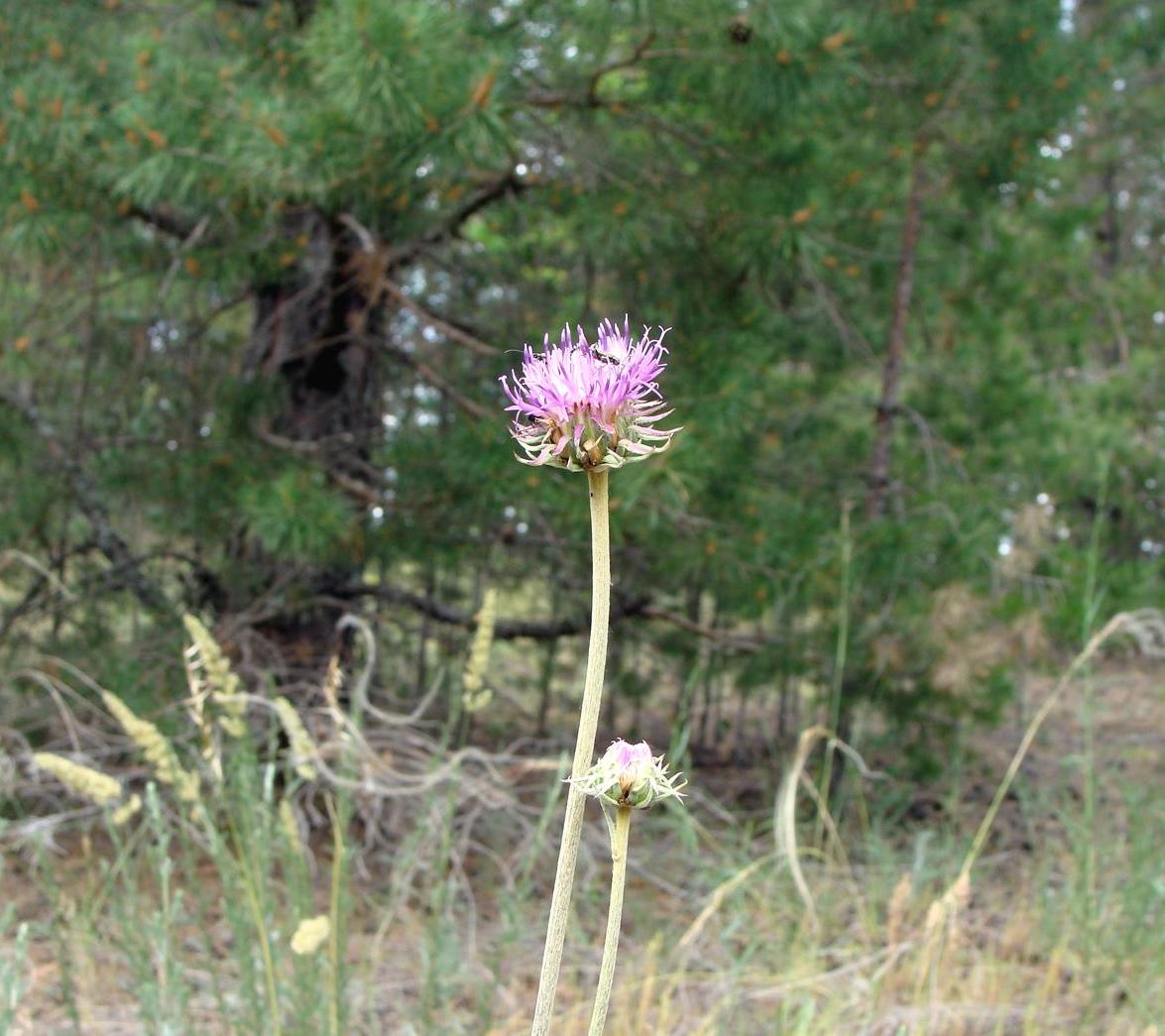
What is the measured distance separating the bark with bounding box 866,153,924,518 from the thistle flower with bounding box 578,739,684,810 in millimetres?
4218

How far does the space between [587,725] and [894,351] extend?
14.7 feet

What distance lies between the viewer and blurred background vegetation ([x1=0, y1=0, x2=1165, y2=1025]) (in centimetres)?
311

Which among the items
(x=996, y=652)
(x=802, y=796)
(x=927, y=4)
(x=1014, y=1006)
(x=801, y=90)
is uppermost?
(x=927, y=4)

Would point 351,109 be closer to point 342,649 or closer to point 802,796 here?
point 342,649

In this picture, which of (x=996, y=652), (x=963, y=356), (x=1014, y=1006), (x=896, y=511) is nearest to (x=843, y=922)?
(x=1014, y=1006)

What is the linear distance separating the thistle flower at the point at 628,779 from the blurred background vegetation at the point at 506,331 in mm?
2284

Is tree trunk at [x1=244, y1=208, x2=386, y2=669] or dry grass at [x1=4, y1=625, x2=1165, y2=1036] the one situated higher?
tree trunk at [x1=244, y1=208, x2=386, y2=669]

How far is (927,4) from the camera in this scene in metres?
4.06

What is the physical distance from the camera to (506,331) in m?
4.16

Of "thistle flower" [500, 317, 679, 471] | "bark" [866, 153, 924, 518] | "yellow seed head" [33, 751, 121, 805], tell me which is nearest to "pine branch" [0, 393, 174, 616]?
"yellow seed head" [33, 751, 121, 805]

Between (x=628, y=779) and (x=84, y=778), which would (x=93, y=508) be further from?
(x=628, y=779)

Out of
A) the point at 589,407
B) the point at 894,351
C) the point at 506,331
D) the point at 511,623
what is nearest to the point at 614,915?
the point at 589,407

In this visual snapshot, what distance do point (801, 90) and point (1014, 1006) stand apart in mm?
2315

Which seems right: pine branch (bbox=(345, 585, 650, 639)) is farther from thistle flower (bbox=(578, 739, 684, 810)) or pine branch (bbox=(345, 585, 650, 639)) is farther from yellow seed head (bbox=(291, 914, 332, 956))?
thistle flower (bbox=(578, 739, 684, 810))
